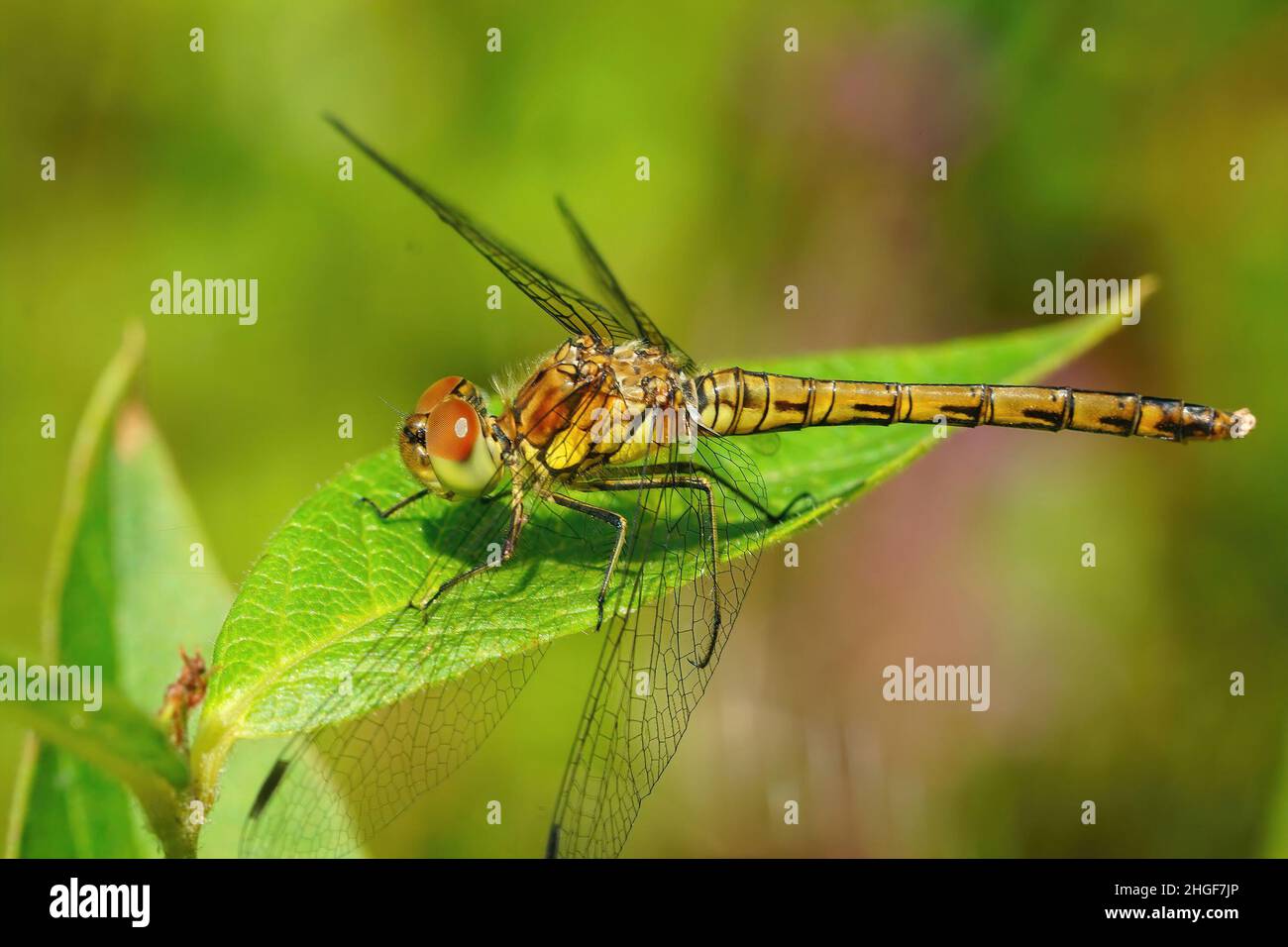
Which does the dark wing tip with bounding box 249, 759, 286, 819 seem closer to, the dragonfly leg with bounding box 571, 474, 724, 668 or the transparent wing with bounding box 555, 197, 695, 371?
the dragonfly leg with bounding box 571, 474, 724, 668

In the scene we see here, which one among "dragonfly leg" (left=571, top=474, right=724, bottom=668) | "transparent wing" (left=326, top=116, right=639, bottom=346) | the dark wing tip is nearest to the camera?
the dark wing tip

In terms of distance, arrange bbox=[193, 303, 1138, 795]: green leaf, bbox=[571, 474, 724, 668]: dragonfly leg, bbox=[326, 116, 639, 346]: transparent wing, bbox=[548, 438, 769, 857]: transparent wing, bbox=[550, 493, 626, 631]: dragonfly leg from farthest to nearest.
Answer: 1. bbox=[326, 116, 639, 346]: transparent wing
2. bbox=[571, 474, 724, 668]: dragonfly leg
3. bbox=[550, 493, 626, 631]: dragonfly leg
4. bbox=[548, 438, 769, 857]: transparent wing
5. bbox=[193, 303, 1138, 795]: green leaf

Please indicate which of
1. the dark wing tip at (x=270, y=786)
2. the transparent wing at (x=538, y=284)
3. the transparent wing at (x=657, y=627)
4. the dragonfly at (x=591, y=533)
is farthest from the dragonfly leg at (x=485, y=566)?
the transparent wing at (x=538, y=284)

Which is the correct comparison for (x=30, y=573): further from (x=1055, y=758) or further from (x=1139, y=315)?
(x=1139, y=315)

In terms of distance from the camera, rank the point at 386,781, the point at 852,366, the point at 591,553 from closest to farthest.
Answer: the point at 386,781
the point at 591,553
the point at 852,366

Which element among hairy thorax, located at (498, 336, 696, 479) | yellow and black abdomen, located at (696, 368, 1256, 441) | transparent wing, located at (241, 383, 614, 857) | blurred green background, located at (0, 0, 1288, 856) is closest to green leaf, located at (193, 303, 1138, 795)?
transparent wing, located at (241, 383, 614, 857)

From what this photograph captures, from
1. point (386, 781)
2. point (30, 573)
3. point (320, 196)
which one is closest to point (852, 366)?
point (386, 781)

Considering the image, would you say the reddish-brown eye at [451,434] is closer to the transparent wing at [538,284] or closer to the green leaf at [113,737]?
the transparent wing at [538,284]
